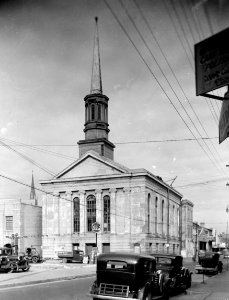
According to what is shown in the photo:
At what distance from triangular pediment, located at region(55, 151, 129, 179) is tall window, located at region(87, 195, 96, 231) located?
11.3 ft

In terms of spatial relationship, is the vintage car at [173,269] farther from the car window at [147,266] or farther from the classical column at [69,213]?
the classical column at [69,213]

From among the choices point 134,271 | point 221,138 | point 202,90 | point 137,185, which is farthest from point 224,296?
point 137,185

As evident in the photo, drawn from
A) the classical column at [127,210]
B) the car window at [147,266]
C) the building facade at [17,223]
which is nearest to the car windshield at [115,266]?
the car window at [147,266]

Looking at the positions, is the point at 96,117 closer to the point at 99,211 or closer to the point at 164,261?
the point at 99,211

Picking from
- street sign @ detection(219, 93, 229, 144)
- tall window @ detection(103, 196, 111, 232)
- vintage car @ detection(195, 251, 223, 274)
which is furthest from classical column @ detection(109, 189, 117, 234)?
street sign @ detection(219, 93, 229, 144)

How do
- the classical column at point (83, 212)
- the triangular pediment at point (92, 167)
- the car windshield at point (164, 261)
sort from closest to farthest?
the car windshield at point (164, 261) < the classical column at point (83, 212) < the triangular pediment at point (92, 167)

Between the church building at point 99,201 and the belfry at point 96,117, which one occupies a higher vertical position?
the belfry at point 96,117

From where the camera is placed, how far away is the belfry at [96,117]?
55.6 m

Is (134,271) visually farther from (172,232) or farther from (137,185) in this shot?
(172,232)

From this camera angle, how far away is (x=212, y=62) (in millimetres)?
6527

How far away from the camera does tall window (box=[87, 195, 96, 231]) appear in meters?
54.1

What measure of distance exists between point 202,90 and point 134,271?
25.2 ft

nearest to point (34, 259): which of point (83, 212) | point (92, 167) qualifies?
point (83, 212)

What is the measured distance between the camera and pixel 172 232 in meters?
68.4
